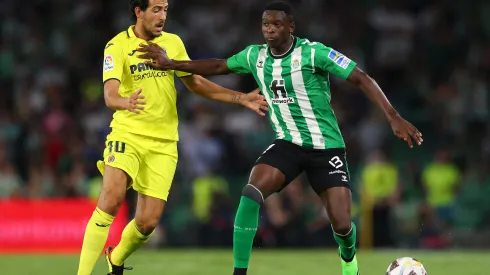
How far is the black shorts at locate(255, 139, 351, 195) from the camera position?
8945 millimetres

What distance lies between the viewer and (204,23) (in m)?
20.1

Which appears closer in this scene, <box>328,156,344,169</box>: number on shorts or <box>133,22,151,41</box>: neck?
<box>328,156,344,169</box>: number on shorts

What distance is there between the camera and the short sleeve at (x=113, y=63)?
8.95m

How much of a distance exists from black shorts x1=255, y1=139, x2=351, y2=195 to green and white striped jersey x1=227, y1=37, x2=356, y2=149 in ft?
0.21

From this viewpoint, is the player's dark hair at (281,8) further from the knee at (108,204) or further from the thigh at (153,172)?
the knee at (108,204)

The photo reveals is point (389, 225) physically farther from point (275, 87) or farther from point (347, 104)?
point (275, 87)

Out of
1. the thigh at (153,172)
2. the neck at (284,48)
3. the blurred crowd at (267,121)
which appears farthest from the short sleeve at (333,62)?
the blurred crowd at (267,121)

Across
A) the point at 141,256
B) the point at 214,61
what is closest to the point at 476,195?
the point at 141,256

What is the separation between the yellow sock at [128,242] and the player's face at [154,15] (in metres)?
1.72

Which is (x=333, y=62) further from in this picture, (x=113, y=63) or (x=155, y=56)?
(x=113, y=63)

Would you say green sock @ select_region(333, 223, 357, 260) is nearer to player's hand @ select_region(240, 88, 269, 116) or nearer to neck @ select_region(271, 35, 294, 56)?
player's hand @ select_region(240, 88, 269, 116)

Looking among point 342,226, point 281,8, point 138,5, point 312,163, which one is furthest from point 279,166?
point 138,5

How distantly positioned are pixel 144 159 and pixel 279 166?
123 cm

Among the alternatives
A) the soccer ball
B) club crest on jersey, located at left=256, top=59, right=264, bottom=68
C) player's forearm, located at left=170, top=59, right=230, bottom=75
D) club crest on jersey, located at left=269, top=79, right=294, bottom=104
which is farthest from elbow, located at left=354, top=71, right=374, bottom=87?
the soccer ball
